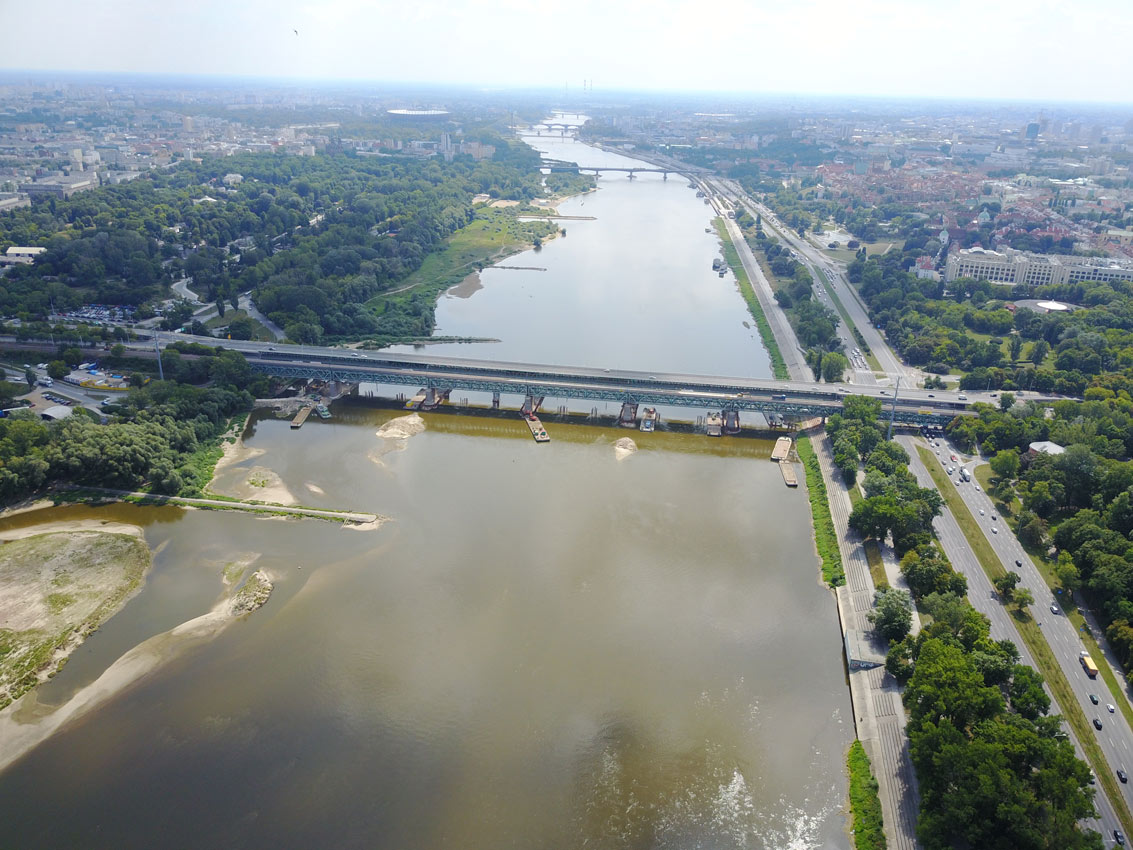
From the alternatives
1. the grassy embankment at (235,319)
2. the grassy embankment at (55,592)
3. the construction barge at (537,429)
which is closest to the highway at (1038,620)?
the construction barge at (537,429)

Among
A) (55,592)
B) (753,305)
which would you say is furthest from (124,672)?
(753,305)

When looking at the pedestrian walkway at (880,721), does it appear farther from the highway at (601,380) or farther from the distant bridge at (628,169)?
the distant bridge at (628,169)

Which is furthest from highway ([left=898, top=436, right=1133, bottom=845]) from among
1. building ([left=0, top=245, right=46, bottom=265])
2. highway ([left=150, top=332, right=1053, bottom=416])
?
building ([left=0, top=245, right=46, bottom=265])

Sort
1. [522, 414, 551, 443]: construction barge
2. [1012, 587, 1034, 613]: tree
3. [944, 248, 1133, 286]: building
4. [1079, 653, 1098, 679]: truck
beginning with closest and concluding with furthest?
[1079, 653, 1098, 679]: truck → [1012, 587, 1034, 613]: tree → [522, 414, 551, 443]: construction barge → [944, 248, 1133, 286]: building

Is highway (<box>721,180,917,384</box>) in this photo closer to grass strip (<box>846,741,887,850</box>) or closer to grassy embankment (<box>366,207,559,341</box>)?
grassy embankment (<box>366,207,559,341</box>)

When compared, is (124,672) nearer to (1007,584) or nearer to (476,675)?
(476,675)

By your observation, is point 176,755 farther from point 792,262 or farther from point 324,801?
point 792,262
